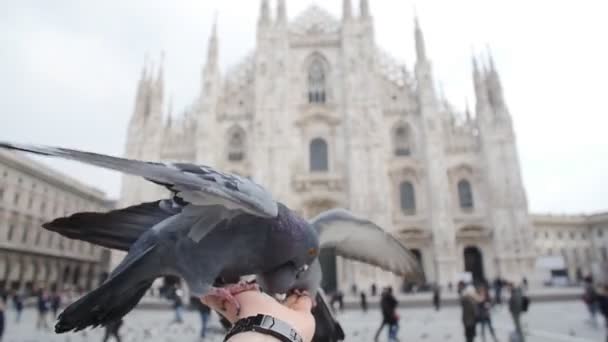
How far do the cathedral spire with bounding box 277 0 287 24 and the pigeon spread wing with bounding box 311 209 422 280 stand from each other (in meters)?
24.7

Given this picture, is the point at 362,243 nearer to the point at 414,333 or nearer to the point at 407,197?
the point at 414,333

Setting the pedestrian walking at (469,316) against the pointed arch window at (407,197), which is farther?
the pointed arch window at (407,197)

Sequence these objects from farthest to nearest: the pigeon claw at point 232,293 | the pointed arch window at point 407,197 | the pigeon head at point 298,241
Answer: the pointed arch window at point 407,197, the pigeon head at point 298,241, the pigeon claw at point 232,293

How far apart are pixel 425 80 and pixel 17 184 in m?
24.4

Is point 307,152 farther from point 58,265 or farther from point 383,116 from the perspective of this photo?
point 58,265

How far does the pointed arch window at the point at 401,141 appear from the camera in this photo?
75.9 ft

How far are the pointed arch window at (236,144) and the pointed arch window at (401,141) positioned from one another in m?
9.53

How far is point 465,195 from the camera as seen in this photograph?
2219cm

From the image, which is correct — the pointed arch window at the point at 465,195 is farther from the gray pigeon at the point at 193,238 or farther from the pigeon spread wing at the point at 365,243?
the gray pigeon at the point at 193,238

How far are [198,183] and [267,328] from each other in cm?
52

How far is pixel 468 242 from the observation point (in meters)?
21.2

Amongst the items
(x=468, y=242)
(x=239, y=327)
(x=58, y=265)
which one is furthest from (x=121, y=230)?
(x=58, y=265)

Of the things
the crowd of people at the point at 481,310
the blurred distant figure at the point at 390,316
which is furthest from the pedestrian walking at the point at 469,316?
the blurred distant figure at the point at 390,316

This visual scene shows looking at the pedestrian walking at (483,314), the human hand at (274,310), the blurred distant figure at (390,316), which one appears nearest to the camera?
the human hand at (274,310)
